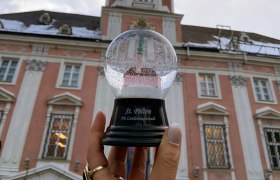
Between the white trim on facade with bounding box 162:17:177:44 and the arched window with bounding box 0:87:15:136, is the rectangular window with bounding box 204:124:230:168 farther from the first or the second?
the arched window with bounding box 0:87:15:136

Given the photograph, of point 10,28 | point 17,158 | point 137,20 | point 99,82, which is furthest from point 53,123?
point 137,20

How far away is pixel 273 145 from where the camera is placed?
12203 mm

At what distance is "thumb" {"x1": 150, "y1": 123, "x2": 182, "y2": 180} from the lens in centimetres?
129

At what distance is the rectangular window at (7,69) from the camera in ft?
41.4

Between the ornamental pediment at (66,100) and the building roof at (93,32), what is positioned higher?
the building roof at (93,32)

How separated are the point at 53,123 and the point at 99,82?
315cm

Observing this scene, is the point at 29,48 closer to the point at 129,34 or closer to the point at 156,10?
the point at 156,10

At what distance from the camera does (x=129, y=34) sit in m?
2.01

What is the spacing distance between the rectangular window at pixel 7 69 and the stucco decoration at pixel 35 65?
0.78 m

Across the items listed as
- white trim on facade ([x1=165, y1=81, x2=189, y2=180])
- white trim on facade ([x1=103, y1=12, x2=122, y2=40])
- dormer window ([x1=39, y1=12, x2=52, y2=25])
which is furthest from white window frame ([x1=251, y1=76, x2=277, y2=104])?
dormer window ([x1=39, y1=12, x2=52, y2=25])

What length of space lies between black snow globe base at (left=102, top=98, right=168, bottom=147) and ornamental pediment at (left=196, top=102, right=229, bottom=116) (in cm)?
1143

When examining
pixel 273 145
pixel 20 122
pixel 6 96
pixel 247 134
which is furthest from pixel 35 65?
pixel 273 145

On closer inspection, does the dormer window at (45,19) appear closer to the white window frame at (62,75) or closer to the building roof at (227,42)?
the white window frame at (62,75)

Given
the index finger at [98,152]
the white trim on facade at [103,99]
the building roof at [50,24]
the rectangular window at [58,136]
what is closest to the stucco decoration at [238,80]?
the white trim on facade at [103,99]
